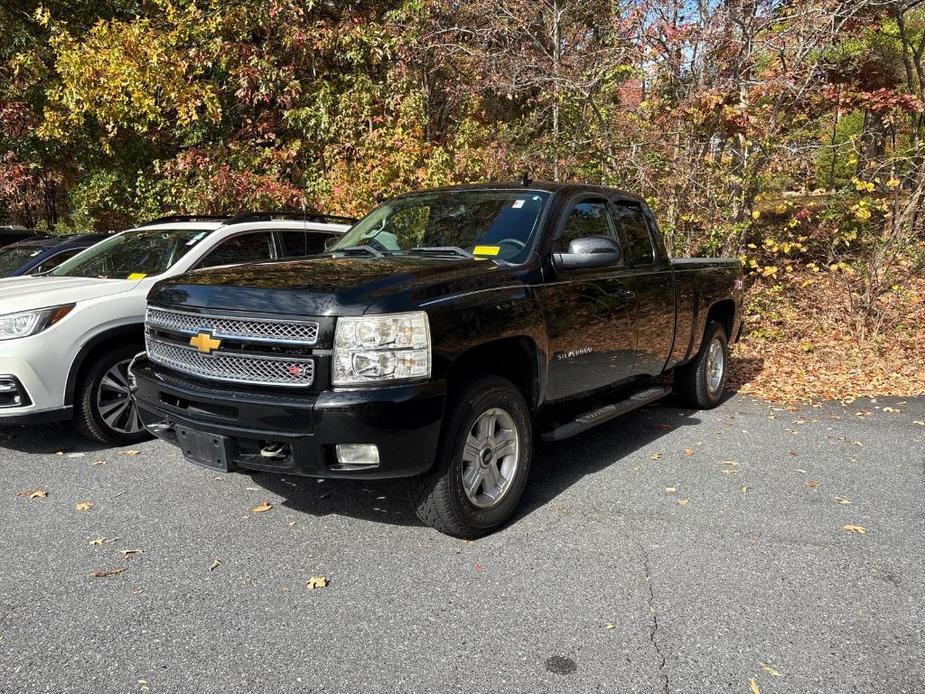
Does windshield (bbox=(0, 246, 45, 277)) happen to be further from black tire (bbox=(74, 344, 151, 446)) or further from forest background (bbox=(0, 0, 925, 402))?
black tire (bbox=(74, 344, 151, 446))

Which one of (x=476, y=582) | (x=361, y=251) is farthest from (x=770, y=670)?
(x=361, y=251)

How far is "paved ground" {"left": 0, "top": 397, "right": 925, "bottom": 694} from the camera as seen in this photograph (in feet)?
9.37

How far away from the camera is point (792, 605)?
334 centimetres

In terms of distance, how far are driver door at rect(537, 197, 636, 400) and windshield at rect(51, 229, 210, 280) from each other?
3.30 metres

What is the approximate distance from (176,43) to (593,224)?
862 centimetres

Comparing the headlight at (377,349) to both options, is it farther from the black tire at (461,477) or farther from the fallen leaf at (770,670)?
the fallen leaf at (770,670)

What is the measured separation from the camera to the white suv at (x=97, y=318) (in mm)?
4992

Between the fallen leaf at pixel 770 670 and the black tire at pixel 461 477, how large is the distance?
156 cm

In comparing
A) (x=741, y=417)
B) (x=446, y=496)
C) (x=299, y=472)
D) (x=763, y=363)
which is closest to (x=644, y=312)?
(x=741, y=417)

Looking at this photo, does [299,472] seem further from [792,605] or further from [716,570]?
[792,605]

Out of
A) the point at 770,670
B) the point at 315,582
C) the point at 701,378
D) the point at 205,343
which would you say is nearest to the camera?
the point at 770,670

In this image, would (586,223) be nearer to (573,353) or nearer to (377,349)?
(573,353)

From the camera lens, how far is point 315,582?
11.6 ft

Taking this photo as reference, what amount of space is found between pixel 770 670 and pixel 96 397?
4730 mm
